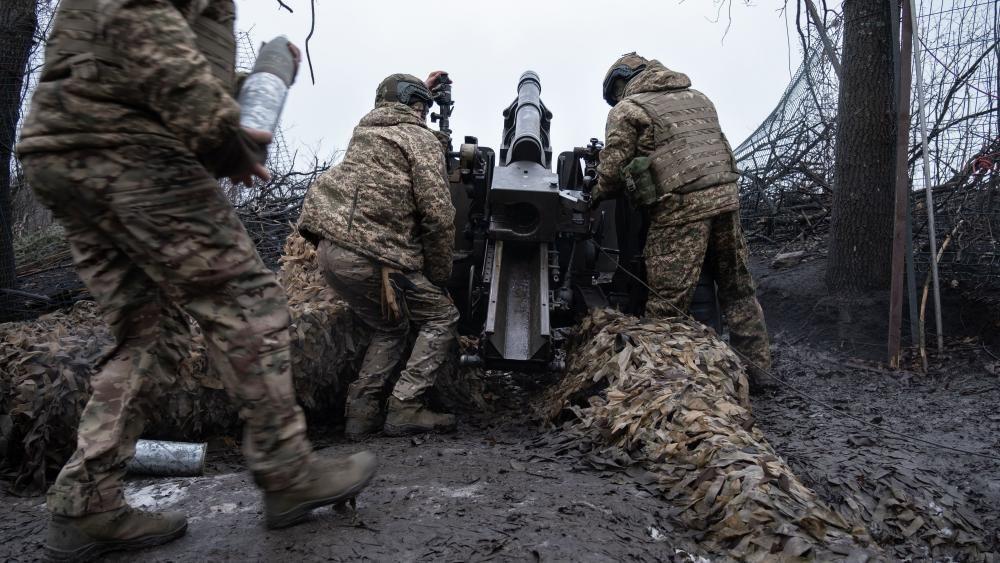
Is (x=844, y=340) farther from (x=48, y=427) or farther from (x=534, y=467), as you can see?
(x=48, y=427)

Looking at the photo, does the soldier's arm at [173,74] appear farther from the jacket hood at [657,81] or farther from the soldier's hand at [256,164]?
the jacket hood at [657,81]

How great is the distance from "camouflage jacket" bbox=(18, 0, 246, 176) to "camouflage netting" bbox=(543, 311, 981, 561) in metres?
2.07

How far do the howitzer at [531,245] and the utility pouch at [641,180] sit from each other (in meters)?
0.34

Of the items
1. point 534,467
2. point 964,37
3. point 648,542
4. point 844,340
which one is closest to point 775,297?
point 844,340

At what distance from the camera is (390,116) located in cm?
483

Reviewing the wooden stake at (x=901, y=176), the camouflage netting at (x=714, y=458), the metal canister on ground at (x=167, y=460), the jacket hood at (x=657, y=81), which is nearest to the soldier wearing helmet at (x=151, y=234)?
the metal canister on ground at (x=167, y=460)

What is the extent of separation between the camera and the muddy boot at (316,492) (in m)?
2.59

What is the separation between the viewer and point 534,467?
140 inches

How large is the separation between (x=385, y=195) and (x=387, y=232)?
22 centimetres

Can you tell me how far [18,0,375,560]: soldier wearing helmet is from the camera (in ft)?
7.62

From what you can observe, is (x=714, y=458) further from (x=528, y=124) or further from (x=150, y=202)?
(x=528, y=124)

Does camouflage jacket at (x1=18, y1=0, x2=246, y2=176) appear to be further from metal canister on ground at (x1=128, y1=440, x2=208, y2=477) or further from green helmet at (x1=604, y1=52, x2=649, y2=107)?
green helmet at (x1=604, y1=52, x2=649, y2=107)

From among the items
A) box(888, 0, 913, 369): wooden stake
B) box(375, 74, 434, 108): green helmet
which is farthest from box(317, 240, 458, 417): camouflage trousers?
box(888, 0, 913, 369): wooden stake

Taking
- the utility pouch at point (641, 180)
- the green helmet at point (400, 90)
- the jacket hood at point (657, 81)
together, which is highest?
the jacket hood at point (657, 81)
